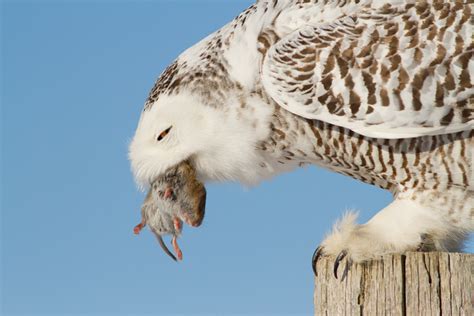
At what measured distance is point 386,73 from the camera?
4.55 m

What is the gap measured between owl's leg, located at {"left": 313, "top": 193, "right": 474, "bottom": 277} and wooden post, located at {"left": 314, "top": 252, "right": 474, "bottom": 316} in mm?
416

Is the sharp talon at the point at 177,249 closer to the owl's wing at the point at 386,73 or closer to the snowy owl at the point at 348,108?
the snowy owl at the point at 348,108

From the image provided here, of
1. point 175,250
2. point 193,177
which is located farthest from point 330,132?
point 175,250

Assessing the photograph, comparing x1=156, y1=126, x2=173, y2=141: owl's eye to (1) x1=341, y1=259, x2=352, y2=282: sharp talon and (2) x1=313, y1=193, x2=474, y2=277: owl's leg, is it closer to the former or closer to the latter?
(2) x1=313, y1=193, x2=474, y2=277: owl's leg

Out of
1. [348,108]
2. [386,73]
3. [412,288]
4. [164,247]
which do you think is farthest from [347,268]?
[164,247]

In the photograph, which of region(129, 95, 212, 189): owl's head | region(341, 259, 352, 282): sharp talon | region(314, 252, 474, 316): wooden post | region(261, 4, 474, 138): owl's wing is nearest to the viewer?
region(314, 252, 474, 316): wooden post

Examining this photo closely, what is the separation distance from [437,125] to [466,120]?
0.16 metres

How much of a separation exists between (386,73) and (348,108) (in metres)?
0.30

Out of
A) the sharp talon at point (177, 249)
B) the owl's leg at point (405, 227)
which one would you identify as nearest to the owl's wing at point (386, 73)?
the owl's leg at point (405, 227)

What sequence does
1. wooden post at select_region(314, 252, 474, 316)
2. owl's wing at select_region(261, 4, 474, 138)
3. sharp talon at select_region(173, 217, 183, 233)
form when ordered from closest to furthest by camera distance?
wooden post at select_region(314, 252, 474, 316) → owl's wing at select_region(261, 4, 474, 138) → sharp talon at select_region(173, 217, 183, 233)

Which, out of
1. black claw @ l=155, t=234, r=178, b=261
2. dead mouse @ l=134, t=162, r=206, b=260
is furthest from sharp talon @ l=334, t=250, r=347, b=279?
black claw @ l=155, t=234, r=178, b=261

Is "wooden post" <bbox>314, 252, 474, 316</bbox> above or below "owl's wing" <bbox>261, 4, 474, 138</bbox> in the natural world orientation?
below

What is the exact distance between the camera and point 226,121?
5.10m

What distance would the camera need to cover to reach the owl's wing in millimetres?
4512
